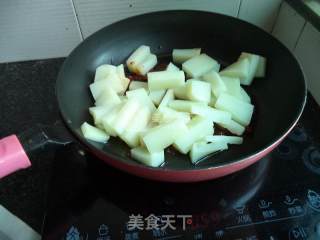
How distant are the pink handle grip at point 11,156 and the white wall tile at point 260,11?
0.75 m

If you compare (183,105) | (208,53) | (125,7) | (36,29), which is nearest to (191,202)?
(183,105)

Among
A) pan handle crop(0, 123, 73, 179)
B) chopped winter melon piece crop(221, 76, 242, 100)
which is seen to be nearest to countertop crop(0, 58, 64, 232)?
pan handle crop(0, 123, 73, 179)

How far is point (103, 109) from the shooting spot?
0.69m

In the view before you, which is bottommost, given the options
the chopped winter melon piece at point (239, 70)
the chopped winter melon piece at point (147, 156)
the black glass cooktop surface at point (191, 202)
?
the black glass cooktop surface at point (191, 202)

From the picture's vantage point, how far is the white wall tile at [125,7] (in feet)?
2.85

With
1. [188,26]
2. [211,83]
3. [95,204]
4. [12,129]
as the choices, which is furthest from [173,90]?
[12,129]

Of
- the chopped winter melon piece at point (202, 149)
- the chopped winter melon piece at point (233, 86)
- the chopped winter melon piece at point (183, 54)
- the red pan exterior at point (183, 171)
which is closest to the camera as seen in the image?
the red pan exterior at point (183, 171)

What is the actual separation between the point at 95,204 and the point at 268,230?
0.34m

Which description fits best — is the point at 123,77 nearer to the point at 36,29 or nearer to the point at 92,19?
the point at 92,19

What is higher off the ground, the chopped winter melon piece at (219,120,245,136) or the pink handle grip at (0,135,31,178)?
the pink handle grip at (0,135,31,178)

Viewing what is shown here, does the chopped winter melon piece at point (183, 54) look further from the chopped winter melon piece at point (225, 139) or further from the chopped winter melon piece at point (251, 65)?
the chopped winter melon piece at point (225, 139)

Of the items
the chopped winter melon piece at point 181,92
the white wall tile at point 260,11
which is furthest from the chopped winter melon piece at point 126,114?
the white wall tile at point 260,11

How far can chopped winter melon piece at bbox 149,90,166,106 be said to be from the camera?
2.43ft

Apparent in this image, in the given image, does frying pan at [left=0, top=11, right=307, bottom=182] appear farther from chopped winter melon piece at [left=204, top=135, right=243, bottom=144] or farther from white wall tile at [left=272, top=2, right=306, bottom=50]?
white wall tile at [left=272, top=2, right=306, bottom=50]
